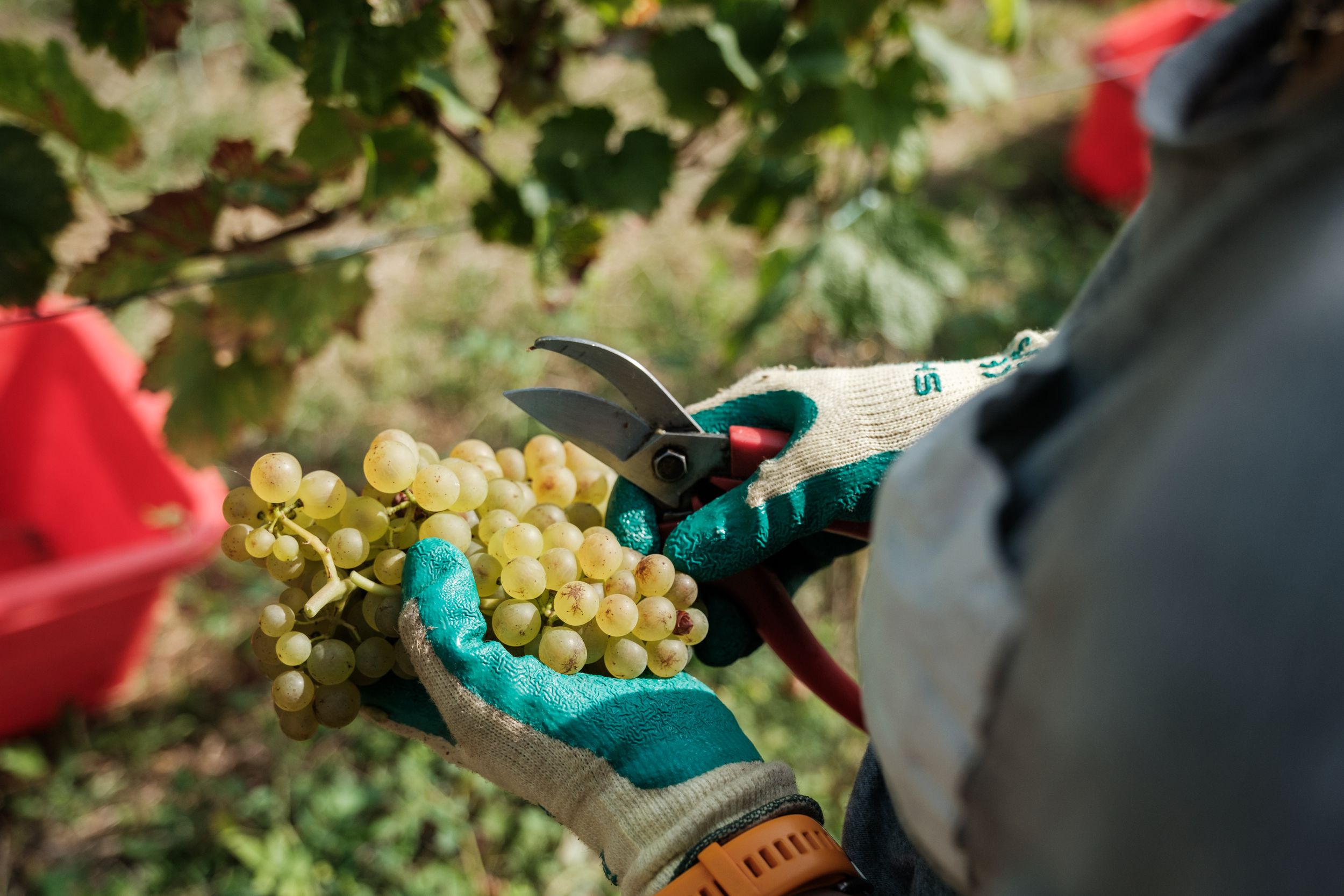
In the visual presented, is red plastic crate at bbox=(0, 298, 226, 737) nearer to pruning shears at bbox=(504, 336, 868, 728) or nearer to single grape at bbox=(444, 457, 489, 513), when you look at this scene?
single grape at bbox=(444, 457, 489, 513)

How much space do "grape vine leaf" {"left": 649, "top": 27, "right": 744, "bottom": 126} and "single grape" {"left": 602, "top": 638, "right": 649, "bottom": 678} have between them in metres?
1.33

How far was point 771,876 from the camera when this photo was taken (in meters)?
0.86

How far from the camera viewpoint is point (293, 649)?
3.19 feet

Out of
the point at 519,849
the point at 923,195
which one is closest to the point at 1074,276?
the point at 923,195

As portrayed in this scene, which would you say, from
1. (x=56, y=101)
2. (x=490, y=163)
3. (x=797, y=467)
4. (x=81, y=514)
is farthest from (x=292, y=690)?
(x=81, y=514)

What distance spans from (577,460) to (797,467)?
306 millimetres

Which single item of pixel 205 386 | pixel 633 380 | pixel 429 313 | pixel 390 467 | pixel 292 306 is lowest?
pixel 429 313

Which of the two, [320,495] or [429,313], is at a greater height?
[320,495]

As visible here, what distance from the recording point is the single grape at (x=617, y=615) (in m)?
1.01

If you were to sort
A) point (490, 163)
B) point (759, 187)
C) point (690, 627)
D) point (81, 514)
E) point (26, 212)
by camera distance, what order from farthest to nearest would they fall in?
point (81, 514), point (759, 187), point (490, 163), point (26, 212), point (690, 627)

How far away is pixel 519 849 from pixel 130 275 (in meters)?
1.44

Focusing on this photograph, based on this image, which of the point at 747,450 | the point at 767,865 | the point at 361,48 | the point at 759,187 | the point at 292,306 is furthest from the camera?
the point at 759,187

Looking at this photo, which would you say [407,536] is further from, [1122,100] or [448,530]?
[1122,100]

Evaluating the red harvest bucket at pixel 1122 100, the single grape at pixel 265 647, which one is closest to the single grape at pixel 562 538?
the single grape at pixel 265 647
